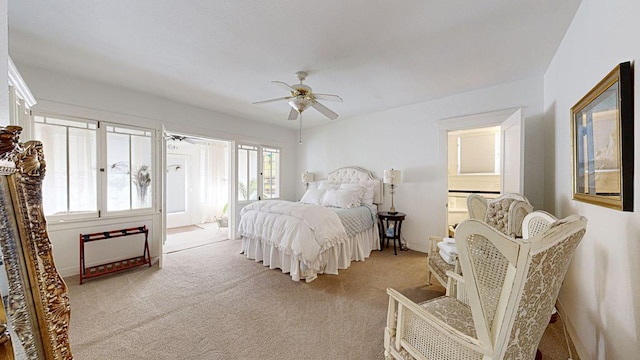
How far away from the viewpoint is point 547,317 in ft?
3.38

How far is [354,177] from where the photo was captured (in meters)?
4.79

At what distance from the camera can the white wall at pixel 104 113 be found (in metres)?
2.86

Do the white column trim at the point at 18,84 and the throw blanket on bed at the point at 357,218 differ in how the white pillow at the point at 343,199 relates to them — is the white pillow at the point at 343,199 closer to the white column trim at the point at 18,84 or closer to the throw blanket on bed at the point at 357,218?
the throw blanket on bed at the point at 357,218

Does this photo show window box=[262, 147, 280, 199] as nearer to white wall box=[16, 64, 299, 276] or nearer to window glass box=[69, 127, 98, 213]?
white wall box=[16, 64, 299, 276]

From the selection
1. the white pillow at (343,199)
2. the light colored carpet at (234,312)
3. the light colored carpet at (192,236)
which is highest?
the white pillow at (343,199)

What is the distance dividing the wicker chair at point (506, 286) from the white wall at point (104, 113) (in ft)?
12.5

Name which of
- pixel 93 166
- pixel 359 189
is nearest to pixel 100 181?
pixel 93 166

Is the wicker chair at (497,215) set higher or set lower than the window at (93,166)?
lower

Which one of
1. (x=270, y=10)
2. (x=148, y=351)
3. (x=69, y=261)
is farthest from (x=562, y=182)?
(x=69, y=261)

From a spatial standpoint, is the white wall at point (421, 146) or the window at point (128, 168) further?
the window at point (128, 168)

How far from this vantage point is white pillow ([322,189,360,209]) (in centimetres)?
402

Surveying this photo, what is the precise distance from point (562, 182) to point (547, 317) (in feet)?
6.35

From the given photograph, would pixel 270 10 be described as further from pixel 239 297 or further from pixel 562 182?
pixel 562 182

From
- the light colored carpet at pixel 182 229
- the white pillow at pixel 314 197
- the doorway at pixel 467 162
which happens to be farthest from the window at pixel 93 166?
the doorway at pixel 467 162
